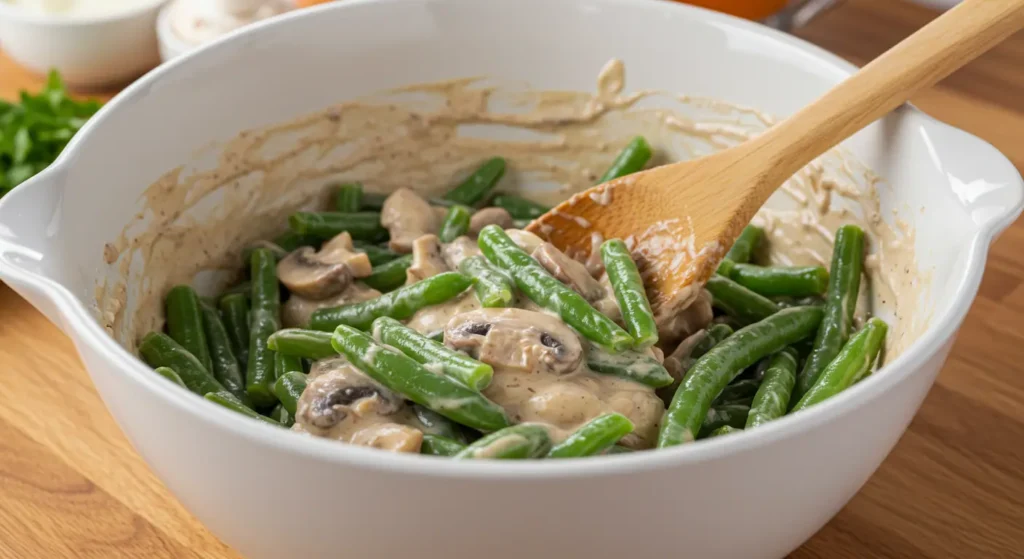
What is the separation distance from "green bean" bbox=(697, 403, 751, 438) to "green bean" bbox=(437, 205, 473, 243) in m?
0.81

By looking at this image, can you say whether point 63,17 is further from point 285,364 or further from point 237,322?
point 285,364

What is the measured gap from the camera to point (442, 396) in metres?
1.84

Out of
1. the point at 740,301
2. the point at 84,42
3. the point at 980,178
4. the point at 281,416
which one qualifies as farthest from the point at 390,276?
the point at 84,42

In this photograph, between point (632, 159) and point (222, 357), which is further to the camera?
point (632, 159)

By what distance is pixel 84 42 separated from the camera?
335cm

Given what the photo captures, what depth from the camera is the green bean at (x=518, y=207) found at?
2777 millimetres

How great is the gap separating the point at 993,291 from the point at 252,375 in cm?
182

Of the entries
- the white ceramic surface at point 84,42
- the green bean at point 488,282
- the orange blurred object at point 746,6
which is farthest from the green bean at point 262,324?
the orange blurred object at point 746,6

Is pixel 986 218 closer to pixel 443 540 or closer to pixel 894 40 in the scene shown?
pixel 443 540

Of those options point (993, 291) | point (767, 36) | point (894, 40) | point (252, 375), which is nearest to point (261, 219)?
point (252, 375)

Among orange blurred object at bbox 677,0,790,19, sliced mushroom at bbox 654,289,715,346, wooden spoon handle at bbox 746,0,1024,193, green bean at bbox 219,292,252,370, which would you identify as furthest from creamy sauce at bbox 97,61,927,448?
orange blurred object at bbox 677,0,790,19

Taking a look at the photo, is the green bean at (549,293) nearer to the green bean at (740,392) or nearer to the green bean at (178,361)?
the green bean at (740,392)

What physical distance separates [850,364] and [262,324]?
1.27 metres

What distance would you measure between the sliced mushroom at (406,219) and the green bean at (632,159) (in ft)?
1.55
